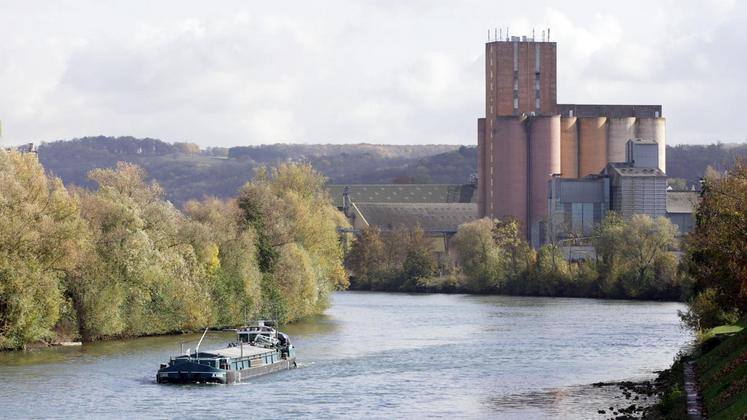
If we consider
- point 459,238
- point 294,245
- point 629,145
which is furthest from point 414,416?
point 629,145

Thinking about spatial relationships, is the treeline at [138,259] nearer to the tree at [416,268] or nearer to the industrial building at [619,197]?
the tree at [416,268]

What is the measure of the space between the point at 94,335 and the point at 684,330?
33.8 meters

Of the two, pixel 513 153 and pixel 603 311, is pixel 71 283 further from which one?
pixel 513 153

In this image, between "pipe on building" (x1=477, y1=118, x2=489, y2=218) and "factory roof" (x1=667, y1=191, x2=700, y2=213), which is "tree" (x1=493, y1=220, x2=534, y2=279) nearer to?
→ "factory roof" (x1=667, y1=191, x2=700, y2=213)

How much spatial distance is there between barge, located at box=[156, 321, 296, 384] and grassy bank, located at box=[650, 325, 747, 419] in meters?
17.0

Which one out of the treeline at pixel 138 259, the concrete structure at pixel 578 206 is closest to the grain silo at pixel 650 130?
the concrete structure at pixel 578 206

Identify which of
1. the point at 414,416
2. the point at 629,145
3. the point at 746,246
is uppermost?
the point at 629,145

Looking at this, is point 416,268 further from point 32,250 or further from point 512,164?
point 32,250

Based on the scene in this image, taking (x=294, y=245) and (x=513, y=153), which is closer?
(x=294, y=245)

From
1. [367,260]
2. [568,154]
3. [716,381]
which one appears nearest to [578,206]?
[568,154]

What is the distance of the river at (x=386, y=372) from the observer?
159ft

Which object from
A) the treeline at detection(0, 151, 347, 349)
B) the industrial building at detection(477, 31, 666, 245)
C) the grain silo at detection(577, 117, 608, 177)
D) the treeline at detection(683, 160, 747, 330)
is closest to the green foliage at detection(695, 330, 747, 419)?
the treeline at detection(683, 160, 747, 330)

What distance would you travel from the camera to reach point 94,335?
7169 cm

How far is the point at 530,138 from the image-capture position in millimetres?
184625
